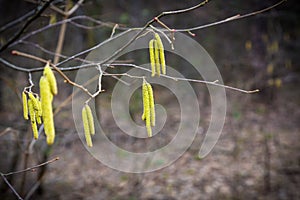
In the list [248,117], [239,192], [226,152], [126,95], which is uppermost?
[126,95]

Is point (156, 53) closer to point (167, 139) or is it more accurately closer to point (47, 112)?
point (47, 112)

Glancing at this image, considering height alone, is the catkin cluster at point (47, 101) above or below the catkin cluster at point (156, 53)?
below

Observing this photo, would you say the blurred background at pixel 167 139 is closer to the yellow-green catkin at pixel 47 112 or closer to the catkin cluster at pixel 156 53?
the catkin cluster at pixel 156 53

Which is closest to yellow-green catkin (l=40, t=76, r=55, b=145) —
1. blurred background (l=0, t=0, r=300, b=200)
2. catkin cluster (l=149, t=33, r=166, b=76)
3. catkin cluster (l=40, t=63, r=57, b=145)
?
catkin cluster (l=40, t=63, r=57, b=145)

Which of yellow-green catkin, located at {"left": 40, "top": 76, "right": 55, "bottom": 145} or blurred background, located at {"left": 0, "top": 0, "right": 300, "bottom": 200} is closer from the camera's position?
yellow-green catkin, located at {"left": 40, "top": 76, "right": 55, "bottom": 145}

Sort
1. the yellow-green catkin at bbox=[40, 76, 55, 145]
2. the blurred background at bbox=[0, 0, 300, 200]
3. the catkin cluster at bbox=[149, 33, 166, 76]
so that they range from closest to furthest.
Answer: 1. the yellow-green catkin at bbox=[40, 76, 55, 145]
2. the catkin cluster at bbox=[149, 33, 166, 76]
3. the blurred background at bbox=[0, 0, 300, 200]

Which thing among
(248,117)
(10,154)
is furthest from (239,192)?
(10,154)

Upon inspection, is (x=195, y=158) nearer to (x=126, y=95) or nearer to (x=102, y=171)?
(x=102, y=171)

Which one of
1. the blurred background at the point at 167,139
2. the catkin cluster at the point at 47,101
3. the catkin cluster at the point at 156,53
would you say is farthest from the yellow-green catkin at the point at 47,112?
the blurred background at the point at 167,139

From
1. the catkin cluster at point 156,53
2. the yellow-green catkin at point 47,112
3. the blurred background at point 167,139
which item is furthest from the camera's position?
the blurred background at point 167,139

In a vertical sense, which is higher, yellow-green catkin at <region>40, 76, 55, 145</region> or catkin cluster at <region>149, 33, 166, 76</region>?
catkin cluster at <region>149, 33, 166, 76</region>

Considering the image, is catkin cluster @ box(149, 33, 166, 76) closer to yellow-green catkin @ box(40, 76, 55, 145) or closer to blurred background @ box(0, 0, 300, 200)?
yellow-green catkin @ box(40, 76, 55, 145)

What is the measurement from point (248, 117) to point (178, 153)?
6.80 ft

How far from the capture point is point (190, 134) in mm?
5637
